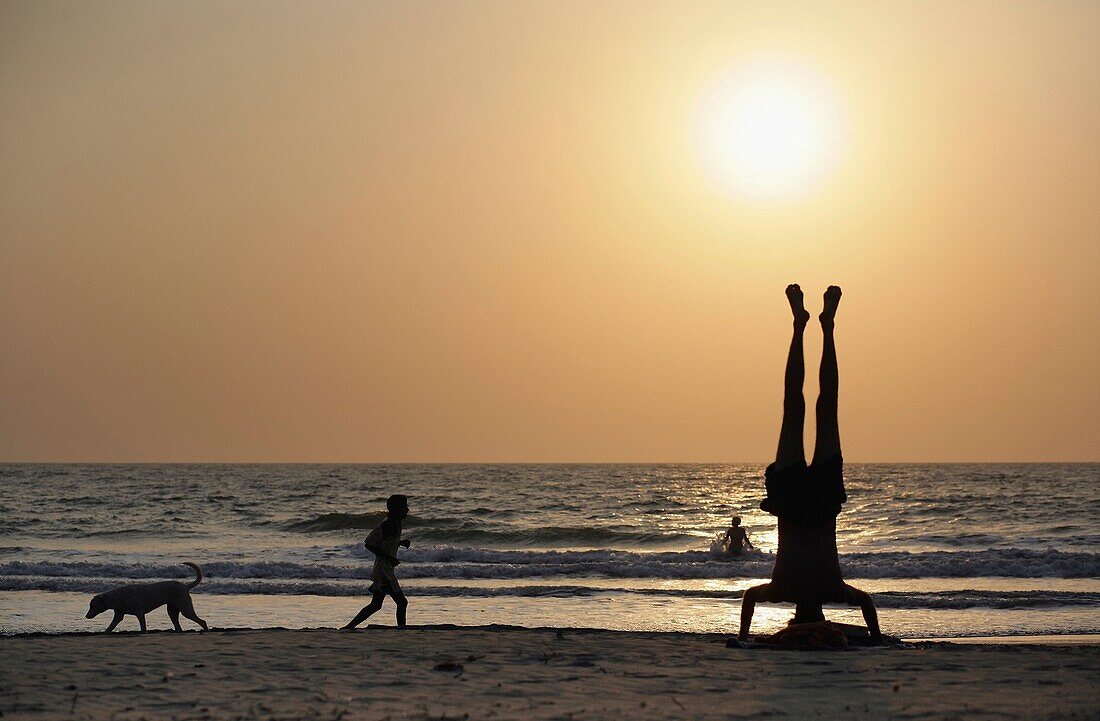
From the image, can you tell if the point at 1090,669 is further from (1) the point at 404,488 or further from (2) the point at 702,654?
(1) the point at 404,488

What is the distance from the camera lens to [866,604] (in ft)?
39.2

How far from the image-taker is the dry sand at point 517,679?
844cm

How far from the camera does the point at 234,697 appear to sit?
896 cm

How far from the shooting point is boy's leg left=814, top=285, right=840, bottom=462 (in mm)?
11805

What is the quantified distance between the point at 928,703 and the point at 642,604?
12.8 meters

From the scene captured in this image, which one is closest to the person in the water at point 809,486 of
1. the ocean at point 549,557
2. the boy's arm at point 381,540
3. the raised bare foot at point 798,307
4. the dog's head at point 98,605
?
the raised bare foot at point 798,307

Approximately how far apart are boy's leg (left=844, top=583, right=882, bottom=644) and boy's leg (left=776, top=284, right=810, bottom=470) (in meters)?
1.39

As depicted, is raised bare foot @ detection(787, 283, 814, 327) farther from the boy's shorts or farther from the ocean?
the ocean

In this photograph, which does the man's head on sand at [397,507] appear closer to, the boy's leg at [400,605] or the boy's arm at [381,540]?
the boy's arm at [381,540]

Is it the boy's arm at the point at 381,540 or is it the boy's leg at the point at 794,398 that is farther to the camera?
the boy's arm at the point at 381,540

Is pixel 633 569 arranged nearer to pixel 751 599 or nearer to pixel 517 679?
pixel 751 599

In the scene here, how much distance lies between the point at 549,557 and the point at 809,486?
72.0ft

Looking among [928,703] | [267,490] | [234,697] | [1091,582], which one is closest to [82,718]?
[234,697]

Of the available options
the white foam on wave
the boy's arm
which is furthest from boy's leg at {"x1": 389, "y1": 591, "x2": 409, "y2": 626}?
the white foam on wave
